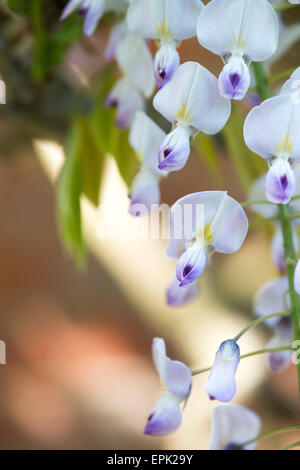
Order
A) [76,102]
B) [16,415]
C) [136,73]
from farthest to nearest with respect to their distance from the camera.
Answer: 1. [16,415]
2. [76,102]
3. [136,73]

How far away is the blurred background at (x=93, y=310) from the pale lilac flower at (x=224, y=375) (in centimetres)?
34

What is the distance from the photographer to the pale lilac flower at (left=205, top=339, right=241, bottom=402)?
0.25 meters

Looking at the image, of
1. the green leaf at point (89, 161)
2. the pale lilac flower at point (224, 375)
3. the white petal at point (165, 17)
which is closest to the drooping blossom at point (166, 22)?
the white petal at point (165, 17)

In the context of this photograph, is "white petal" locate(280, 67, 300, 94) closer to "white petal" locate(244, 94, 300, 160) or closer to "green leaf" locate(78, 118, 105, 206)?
"white petal" locate(244, 94, 300, 160)

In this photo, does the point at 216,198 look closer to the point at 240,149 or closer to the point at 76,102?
the point at 240,149

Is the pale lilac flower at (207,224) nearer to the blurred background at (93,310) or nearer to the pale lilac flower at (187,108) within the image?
the pale lilac flower at (187,108)

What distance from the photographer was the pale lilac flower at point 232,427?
1.09 ft

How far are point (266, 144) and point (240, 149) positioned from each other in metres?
0.20

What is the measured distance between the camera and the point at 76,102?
0.57m

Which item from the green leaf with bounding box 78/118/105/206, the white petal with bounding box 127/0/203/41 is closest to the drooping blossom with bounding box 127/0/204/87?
the white petal with bounding box 127/0/203/41

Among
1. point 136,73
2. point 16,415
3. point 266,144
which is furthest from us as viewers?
point 16,415
